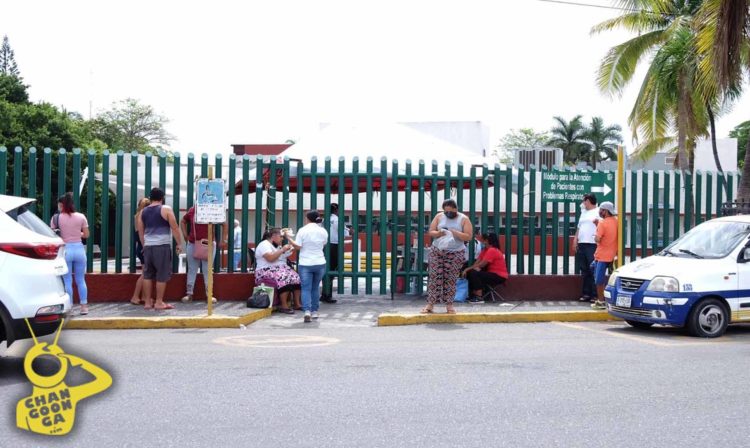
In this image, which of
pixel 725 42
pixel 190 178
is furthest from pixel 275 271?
pixel 725 42

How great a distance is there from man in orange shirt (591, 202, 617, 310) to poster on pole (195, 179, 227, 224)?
5.71 metres

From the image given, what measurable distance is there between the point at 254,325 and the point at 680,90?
15379mm

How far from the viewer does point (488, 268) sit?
13273mm

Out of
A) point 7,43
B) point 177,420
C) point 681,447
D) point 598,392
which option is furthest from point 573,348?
point 7,43

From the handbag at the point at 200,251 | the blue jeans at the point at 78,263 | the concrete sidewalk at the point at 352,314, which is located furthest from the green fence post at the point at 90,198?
the handbag at the point at 200,251

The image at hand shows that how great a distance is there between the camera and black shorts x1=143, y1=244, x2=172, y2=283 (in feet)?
38.5

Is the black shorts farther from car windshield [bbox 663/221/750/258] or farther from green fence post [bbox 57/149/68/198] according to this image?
car windshield [bbox 663/221/750/258]

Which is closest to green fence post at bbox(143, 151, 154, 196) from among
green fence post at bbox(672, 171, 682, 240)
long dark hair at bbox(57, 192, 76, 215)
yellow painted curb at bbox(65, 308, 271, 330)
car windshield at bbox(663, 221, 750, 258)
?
long dark hair at bbox(57, 192, 76, 215)

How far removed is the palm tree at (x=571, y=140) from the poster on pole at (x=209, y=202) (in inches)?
2347

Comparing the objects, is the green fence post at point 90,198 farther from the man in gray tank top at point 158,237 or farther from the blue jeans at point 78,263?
the blue jeans at point 78,263

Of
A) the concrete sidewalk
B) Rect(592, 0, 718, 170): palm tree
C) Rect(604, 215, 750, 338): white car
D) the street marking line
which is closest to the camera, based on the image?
the street marking line

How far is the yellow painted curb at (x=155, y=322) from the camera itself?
10773mm

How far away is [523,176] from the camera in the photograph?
Answer: 43.0 ft

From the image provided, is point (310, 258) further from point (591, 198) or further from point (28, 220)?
point (591, 198)
